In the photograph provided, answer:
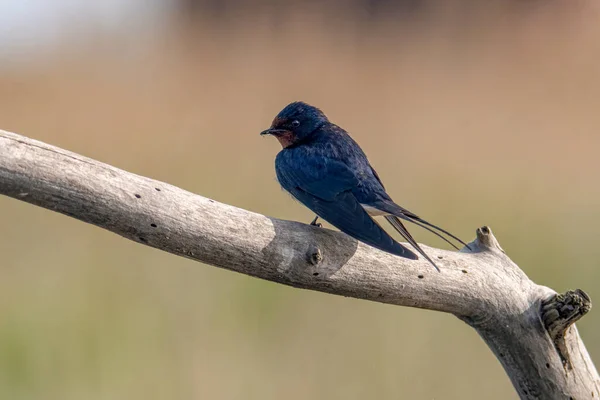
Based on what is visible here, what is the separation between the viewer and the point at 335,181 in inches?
68.2

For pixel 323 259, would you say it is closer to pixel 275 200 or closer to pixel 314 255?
pixel 314 255

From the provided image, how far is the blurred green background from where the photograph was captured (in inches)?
95.1

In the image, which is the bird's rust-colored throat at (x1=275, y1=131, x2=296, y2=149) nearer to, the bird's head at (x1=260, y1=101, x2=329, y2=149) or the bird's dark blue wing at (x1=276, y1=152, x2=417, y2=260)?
the bird's head at (x1=260, y1=101, x2=329, y2=149)

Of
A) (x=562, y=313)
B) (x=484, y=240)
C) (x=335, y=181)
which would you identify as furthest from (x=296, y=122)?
(x=562, y=313)

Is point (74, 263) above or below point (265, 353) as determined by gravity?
above

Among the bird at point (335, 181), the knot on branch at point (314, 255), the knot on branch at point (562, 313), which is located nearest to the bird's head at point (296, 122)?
the bird at point (335, 181)

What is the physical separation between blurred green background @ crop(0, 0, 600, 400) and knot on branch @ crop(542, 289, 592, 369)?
92 cm

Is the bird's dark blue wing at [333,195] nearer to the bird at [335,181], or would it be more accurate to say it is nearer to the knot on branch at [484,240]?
the bird at [335,181]

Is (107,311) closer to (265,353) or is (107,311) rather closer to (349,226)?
(265,353)

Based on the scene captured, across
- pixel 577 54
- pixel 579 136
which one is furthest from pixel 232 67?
pixel 577 54

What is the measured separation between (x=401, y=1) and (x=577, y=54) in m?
1.62

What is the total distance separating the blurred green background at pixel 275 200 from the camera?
2.42 metres

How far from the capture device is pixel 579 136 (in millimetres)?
4137

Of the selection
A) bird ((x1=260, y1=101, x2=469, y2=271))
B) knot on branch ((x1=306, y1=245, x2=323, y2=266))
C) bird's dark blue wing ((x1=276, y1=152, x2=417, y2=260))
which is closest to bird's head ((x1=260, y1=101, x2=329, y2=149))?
bird ((x1=260, y1=101, x2=469, y2=271))
